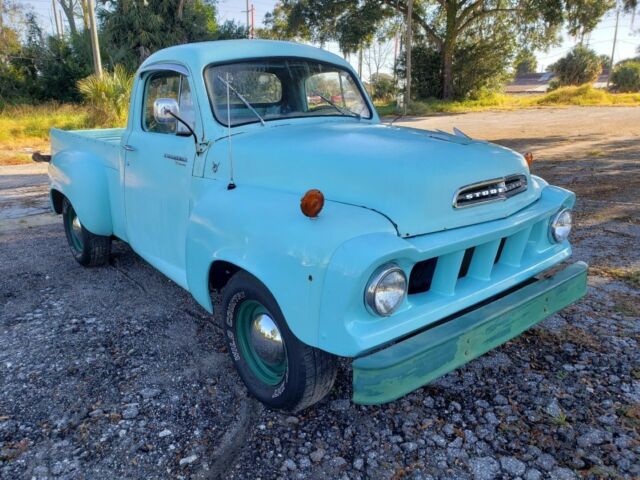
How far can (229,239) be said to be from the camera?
2.42 metres

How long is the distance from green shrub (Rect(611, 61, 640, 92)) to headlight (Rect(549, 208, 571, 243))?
45.8 metres

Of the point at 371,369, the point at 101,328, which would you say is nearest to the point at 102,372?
the point at 101,328

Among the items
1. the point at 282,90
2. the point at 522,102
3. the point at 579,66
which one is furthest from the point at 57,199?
the point at 579,66

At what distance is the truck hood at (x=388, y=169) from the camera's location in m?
2.28

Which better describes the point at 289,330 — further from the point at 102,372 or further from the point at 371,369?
the point at 102,372

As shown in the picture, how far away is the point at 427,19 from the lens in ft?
97.3

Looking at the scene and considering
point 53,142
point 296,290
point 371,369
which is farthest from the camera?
point 53,142

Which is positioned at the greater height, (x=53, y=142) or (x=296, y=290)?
(x=53, y=142)

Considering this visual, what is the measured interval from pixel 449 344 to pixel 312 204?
2.71 feet

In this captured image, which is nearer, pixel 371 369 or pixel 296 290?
pixel 371 369

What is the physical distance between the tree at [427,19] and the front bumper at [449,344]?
26.0 metres

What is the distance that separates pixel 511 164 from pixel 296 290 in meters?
1.49

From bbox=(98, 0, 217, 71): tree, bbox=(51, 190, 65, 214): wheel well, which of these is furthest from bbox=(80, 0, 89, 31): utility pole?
bbox=(51, 190, 65, 214): wheel well

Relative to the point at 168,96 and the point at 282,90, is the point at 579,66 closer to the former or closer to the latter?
the point at 282,90
